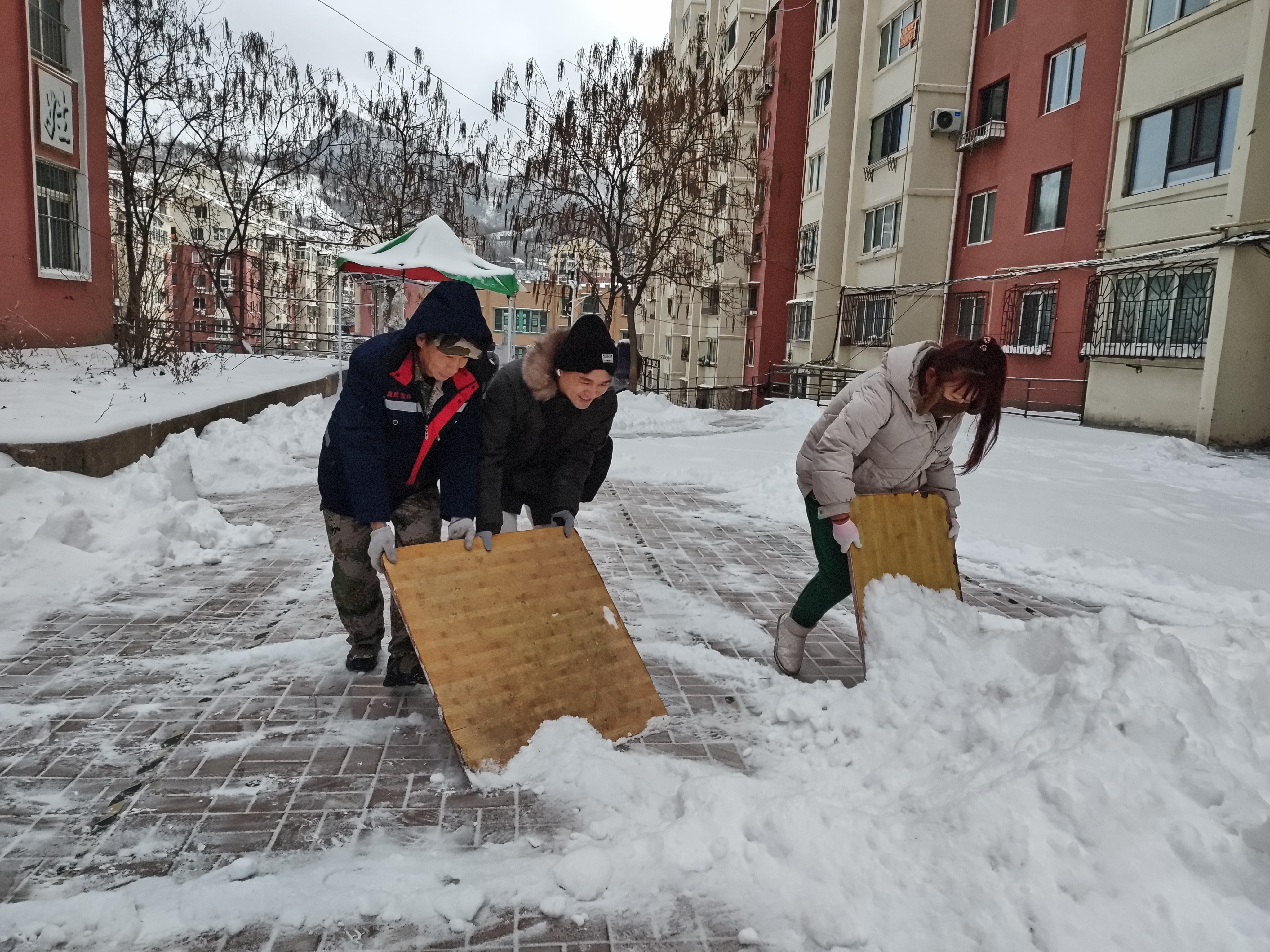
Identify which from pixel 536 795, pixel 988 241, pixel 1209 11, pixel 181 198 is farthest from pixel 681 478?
pixel 181 198

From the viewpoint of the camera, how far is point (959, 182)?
70.4 ft

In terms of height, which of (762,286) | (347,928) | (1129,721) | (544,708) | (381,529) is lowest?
(347,928)

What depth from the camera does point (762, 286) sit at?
100 ft

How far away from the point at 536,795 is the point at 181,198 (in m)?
24.0

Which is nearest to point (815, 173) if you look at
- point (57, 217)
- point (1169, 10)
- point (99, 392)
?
point (1169, 10)

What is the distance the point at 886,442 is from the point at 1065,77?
17.9 metres

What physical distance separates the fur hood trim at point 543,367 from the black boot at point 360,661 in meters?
1.45

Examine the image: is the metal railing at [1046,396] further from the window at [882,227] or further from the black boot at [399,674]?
the black boot at [399,674]

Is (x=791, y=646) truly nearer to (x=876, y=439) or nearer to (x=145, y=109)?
(x=876, y=439)

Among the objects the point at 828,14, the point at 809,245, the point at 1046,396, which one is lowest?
the point at 1046,396

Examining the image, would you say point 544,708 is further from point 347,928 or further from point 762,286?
point 762,286

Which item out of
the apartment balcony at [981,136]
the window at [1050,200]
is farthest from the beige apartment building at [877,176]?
the window at [1050,200]

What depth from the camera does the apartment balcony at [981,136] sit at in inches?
765

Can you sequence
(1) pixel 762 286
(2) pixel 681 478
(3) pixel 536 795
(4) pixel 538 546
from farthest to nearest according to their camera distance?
(1) pixel 762 286 < (2) pixel 681 478 < (4) pixel 538 546 < (3) pixel 536 795
